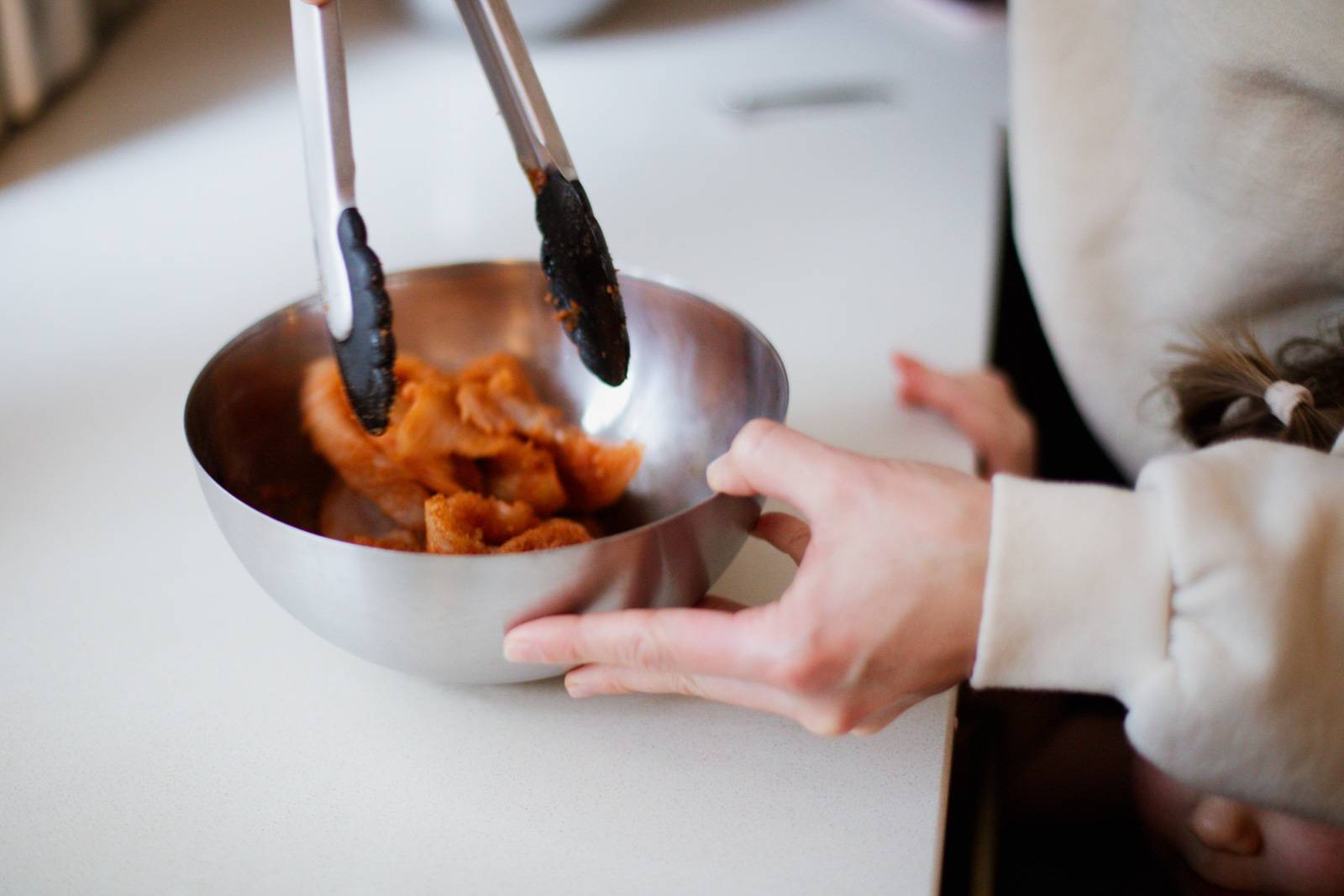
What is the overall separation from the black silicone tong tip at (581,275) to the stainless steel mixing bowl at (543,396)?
0.31 ft

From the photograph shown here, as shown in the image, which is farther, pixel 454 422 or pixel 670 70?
pixel 670 70

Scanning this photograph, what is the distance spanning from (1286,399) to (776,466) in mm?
317

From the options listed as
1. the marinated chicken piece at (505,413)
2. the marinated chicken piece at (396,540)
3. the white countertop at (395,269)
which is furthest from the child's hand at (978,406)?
the marinated chicken piece at (396,540)

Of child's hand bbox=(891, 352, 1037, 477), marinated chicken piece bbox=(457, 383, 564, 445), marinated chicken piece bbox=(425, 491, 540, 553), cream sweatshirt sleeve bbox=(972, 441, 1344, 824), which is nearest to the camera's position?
cream sweatshirt sleeve bbox=(972, 441, 1344, 824)

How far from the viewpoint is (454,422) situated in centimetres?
70

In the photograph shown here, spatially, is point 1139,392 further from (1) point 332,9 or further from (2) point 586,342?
(1) point 332,9

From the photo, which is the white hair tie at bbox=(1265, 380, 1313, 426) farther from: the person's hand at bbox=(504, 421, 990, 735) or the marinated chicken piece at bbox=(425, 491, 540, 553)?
the marinated chicken piece at bbox=(425, 491, 540, 553)

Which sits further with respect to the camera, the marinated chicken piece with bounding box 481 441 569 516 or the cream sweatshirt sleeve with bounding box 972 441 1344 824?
the marinated chicken piece with bounding box 481 441 569 516

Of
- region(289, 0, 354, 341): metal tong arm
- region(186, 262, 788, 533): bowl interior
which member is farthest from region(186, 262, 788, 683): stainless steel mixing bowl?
region(289, 0, 354, 341): metal tong arm

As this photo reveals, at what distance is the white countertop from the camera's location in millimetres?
525

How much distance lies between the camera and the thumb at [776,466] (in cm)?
54

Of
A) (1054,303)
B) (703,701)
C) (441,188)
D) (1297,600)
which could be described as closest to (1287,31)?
(1054,303)

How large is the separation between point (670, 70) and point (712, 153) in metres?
0.24

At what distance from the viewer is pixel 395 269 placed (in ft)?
3.17
